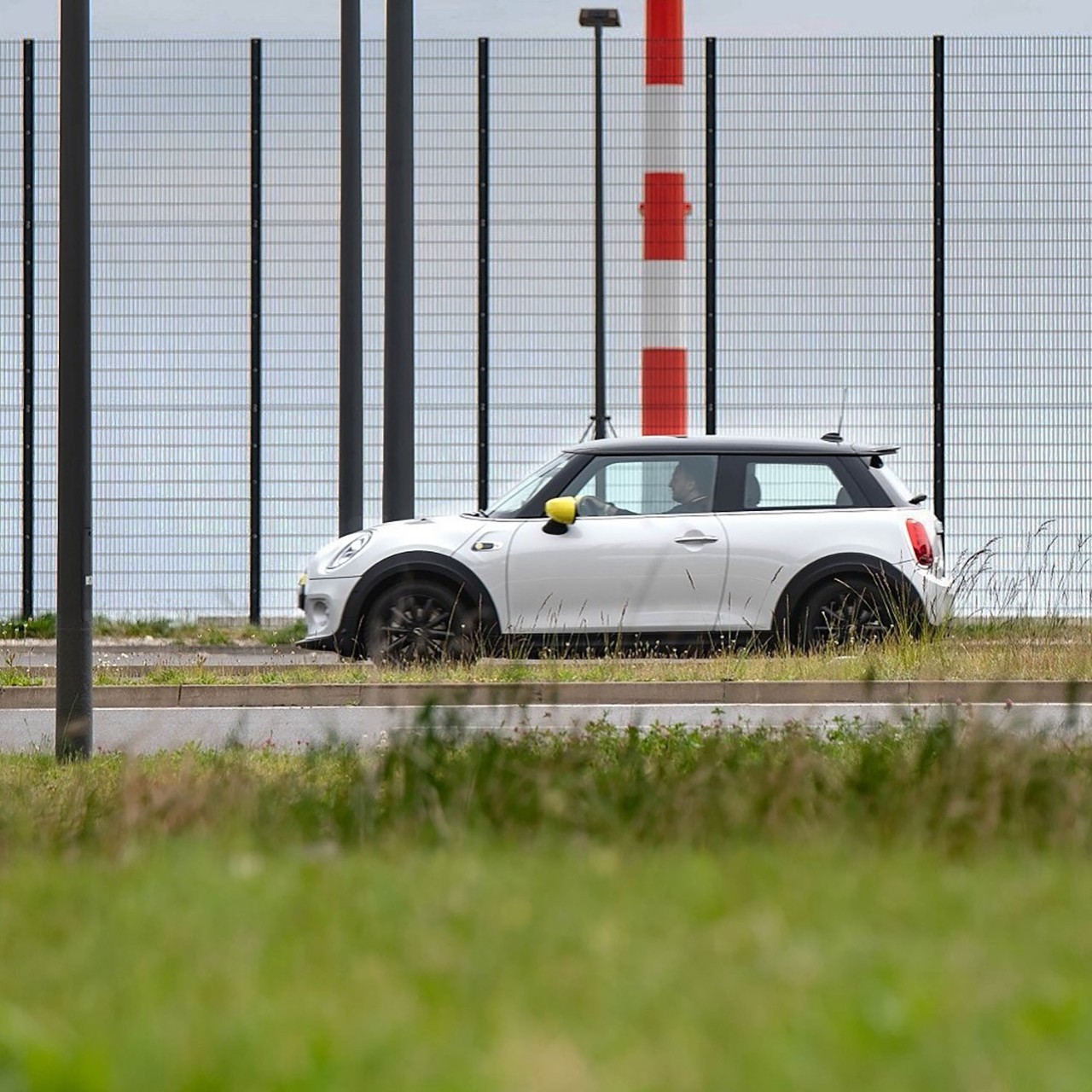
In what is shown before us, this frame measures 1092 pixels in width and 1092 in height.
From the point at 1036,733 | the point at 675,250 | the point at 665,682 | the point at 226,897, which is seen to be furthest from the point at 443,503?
the point at 226,897

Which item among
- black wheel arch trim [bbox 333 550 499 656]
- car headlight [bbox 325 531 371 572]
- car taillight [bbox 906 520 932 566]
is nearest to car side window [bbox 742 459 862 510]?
car taillight [bbox 906 520 932 566]

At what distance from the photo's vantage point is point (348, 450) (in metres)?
16.9

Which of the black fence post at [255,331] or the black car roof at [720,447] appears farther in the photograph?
the black fence post at [255,331]

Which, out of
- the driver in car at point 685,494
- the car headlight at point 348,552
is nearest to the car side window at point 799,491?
the driver in car at point 685,494

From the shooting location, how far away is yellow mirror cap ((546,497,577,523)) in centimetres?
1205

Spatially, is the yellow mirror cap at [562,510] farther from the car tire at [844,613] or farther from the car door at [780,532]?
the car tire at [844,613]

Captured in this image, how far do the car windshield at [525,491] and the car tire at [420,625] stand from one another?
29.5 inches

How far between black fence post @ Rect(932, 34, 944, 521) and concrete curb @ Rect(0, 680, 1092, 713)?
29.3 feet

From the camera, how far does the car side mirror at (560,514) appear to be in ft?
39.5

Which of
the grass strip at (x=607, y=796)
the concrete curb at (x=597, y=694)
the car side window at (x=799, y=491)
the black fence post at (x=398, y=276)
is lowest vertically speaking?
the concrete curb at (x=597, y=694)

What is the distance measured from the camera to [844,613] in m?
12.1

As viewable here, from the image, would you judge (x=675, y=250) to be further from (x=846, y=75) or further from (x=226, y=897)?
(x=226, y=897)

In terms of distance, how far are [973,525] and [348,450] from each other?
733 centimetres

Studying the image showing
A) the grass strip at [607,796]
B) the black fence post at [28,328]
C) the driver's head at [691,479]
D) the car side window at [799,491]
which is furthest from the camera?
the black fence post at [28,328]
